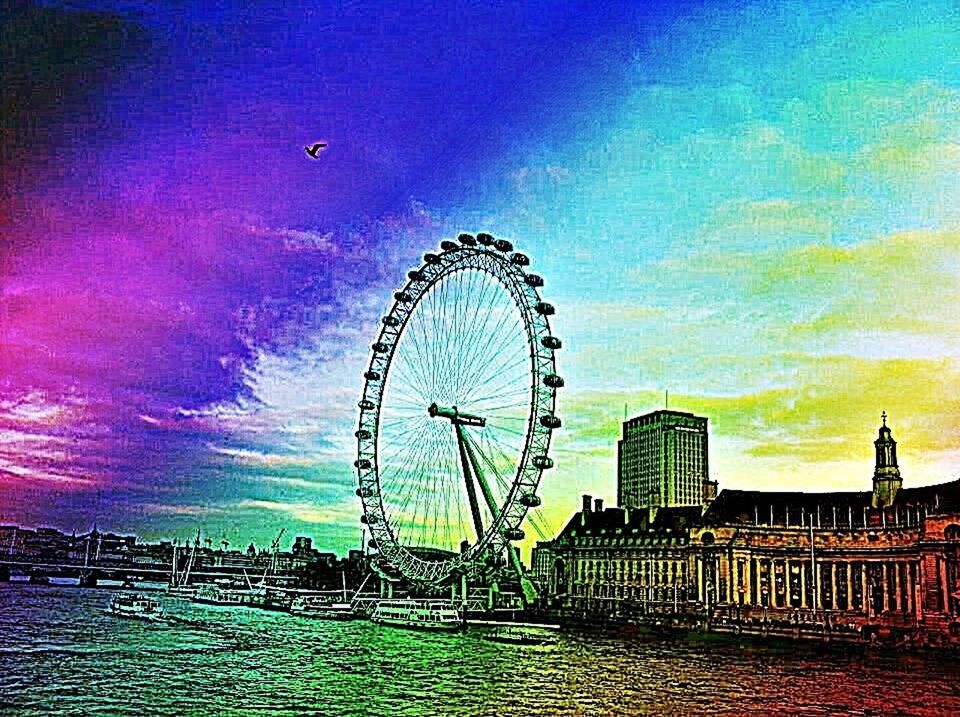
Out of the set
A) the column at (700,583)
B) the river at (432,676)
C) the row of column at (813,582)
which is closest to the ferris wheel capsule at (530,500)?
the river at (432,676)

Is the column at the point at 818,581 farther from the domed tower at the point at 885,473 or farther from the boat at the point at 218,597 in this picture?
the boat at the point at 218,597

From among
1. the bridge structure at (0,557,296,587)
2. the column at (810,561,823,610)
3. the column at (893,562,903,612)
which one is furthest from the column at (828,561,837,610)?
the bridge structure at (0,557,296,587)

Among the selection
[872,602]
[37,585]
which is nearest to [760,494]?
[872,602]

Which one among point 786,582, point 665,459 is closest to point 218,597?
point 786,582

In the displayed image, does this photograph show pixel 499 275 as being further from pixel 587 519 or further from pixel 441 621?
pixel 587 519

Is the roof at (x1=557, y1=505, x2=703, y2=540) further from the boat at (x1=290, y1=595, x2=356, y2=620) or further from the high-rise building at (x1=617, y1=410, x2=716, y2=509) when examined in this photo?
the high-rise building at (x1=617, y1=410, x2=716, y2=509)

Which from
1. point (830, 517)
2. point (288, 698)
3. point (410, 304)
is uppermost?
point (410, 304)
